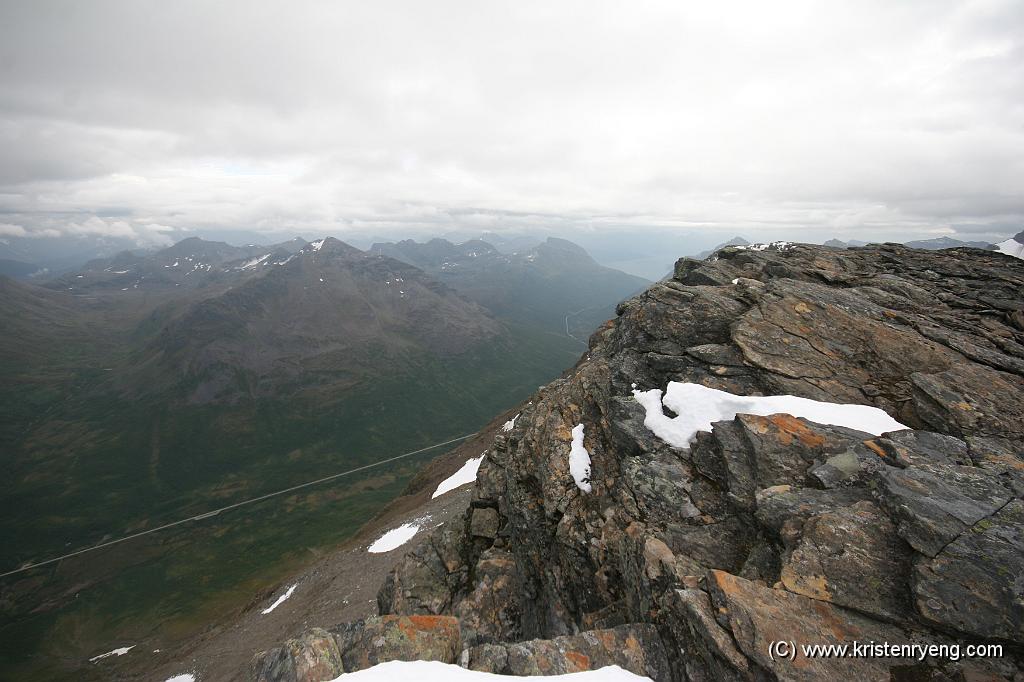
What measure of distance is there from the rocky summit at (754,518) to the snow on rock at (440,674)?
48 cm

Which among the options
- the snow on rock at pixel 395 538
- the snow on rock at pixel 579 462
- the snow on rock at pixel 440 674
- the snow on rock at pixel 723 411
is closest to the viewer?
the snow on rock at pixel 440 674

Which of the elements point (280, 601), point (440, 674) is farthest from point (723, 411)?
point (280, 601)

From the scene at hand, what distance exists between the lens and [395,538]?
46.8 meters

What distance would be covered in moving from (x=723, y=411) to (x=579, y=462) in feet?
23.9

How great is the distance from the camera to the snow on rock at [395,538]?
4500 cm

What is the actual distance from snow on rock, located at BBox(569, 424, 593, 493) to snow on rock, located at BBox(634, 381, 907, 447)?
3730mm

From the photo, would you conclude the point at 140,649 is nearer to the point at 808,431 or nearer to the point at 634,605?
the point at 634,605

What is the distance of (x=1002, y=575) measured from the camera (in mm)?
9453

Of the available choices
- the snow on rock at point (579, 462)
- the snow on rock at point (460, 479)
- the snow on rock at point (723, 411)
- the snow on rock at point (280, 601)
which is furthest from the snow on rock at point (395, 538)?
the snow on rock at point (723, 411)

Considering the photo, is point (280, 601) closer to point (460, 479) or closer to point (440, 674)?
point (460, 479)

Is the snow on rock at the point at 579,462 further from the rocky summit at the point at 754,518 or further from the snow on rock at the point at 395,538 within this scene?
the snow on rock at the point at 395,538

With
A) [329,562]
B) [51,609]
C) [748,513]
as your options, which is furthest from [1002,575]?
[51,609]

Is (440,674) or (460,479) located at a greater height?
(440,674)

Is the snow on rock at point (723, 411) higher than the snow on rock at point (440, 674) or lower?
higher
